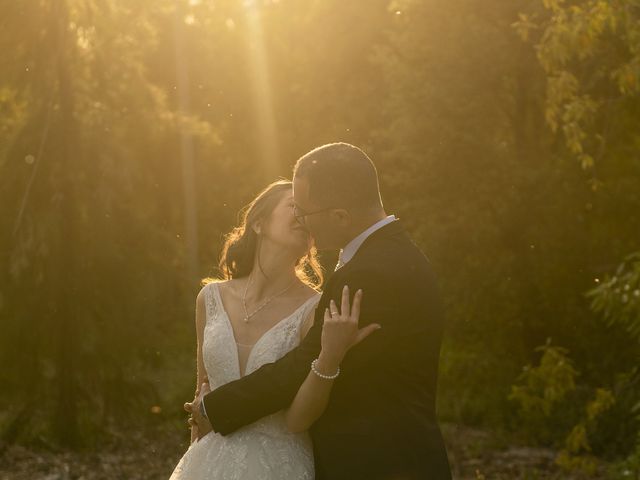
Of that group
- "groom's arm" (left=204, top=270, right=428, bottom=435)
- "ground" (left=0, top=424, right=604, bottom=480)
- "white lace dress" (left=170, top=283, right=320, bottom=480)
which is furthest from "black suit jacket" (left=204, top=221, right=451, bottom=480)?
"ground" (left=0, top=424, right=604, bottom=480)

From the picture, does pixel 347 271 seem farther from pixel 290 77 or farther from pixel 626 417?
pixel 290 77

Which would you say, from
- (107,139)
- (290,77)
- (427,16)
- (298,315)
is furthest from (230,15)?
(298,315)

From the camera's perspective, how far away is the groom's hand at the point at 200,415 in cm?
500

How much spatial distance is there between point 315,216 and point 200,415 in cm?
114

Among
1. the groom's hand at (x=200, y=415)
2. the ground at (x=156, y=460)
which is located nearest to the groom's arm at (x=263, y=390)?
the groom's hand at (x=200, y=415)

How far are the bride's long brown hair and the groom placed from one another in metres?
0.92

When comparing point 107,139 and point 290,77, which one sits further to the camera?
point 290,77

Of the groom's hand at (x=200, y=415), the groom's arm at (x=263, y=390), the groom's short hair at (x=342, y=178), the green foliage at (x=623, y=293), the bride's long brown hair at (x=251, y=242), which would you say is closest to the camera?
the groom's short hair at (x=342, y=178)

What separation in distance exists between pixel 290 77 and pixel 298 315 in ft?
71.6

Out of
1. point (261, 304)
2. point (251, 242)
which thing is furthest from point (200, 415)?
point (251, 242)

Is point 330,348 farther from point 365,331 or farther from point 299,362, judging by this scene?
point 299,362

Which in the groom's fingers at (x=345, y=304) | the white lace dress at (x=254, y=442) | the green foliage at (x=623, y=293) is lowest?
the green foliage at (x=623, y=293)

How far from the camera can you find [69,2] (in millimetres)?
12938

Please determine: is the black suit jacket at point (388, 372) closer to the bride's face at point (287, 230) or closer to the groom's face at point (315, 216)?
the groom's face at point (315, 216)
